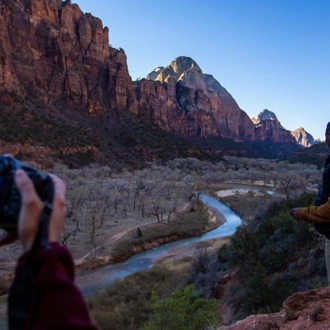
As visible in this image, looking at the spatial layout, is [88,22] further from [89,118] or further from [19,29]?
[89,118]

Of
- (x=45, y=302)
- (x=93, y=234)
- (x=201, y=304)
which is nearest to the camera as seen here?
(x=45, y=302)

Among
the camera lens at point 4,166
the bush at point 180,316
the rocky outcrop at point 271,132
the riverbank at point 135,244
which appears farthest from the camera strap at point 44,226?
the rocky outcrop at point 271,132

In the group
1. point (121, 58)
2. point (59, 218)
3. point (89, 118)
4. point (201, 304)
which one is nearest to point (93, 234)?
point (201, 304)

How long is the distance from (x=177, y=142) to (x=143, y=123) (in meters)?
10.5

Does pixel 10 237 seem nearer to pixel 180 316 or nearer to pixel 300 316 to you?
pixel 300 316

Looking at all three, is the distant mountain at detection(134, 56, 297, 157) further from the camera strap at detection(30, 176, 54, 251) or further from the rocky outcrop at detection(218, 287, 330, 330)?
the camera strap at detection(30, 176, 54, 251)

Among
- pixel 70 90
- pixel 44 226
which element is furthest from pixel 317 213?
pixel 70 90

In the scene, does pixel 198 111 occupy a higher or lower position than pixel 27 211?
higher

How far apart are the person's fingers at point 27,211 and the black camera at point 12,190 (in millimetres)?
45

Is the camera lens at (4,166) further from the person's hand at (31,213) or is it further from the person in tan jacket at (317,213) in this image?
the person in tan jacket at (317,213)

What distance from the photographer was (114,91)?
84.4 meters

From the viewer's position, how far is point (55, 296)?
91 cm

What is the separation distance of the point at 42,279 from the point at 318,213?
276 cm

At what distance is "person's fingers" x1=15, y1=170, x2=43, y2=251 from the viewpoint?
1035 mm
